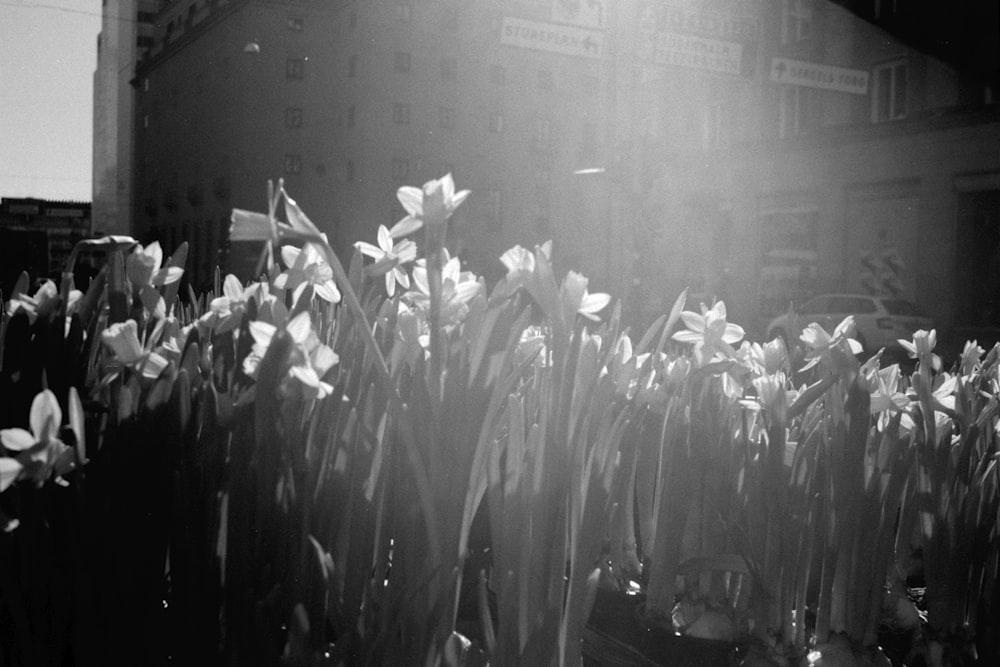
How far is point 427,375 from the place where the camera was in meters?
0.95

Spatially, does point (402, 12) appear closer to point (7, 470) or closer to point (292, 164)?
point (292, 164)

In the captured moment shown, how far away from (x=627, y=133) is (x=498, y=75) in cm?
3045

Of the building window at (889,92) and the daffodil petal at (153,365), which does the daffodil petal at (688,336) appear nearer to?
the daffodil petal at (153,365)

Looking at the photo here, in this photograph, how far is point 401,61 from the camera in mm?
41281

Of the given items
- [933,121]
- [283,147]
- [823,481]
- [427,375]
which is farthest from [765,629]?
[283,147]

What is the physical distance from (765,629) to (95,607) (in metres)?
0.74

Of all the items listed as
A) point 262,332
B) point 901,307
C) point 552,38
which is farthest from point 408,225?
point 901,307

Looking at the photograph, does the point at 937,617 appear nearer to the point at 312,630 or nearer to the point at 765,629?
the point at 765,629

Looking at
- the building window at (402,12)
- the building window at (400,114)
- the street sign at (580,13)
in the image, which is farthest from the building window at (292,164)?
the street sign at (580,13)

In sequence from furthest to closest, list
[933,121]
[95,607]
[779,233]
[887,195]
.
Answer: [779,233] → [887,195] → [933,121] → [95,607]

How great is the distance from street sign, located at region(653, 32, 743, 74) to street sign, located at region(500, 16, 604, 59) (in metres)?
0.85

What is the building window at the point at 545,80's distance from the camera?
42.8m

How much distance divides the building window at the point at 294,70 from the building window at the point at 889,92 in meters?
24.0

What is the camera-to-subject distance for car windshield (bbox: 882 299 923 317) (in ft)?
63.7
